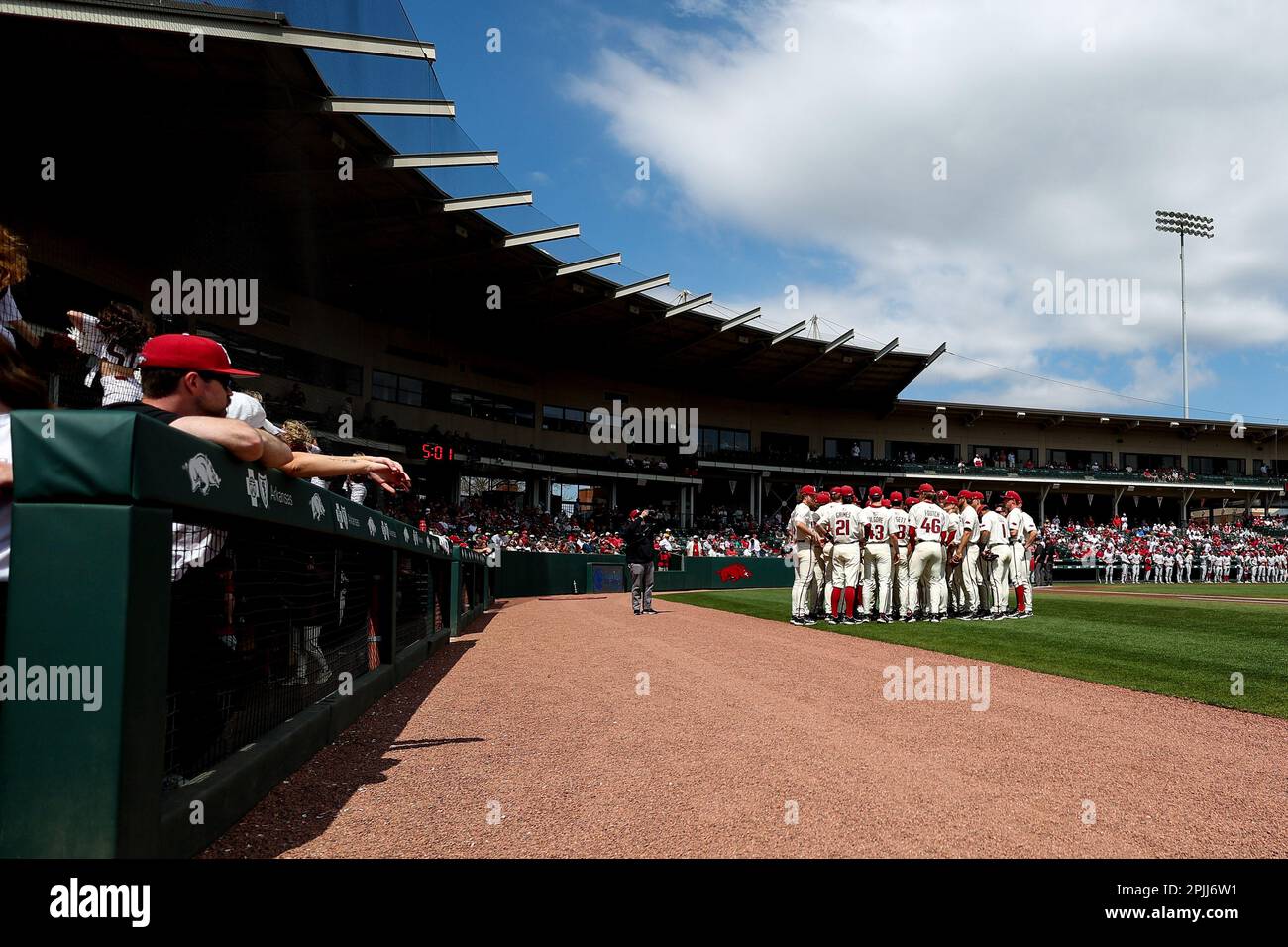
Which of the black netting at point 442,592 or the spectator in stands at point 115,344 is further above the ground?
the spectator in stands at point 115,344

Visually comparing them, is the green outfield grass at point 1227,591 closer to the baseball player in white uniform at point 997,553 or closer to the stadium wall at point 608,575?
the stadium wall at point 608,575

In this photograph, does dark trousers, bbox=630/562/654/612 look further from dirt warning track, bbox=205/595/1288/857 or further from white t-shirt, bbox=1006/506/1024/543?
dirt warning track, bbox=205/595/1288/857

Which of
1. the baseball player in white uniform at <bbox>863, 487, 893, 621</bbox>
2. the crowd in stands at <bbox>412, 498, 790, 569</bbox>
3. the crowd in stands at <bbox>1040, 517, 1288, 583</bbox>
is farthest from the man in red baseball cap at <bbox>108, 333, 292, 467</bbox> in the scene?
the crowd in stands at <bbox>1040, 517, 1288, 583</bbox>

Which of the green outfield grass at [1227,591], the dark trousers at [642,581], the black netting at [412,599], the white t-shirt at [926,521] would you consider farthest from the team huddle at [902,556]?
the green outfield grass at [1227,591]

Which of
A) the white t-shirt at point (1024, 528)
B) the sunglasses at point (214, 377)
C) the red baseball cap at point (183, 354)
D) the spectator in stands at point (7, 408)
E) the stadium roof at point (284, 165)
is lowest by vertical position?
the white t-shirt at point (1024, 528)

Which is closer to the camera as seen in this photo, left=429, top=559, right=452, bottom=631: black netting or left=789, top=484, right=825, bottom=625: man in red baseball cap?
left=429, top=559, right=452, bottom=631: black netting

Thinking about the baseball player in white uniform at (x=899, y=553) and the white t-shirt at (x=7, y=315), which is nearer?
the white t-shirt at (x=7, y=315)

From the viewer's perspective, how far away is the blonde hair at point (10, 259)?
2.31m

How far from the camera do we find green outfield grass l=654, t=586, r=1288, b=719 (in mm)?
6555

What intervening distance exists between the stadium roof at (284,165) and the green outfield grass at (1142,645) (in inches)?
547

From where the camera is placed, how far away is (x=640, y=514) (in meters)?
15.3

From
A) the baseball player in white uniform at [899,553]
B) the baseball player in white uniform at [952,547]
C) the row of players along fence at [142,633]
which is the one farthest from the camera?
the baseball player in white uniform at [952,547]

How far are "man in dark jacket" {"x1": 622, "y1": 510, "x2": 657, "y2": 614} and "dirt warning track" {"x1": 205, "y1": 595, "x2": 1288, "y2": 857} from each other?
7.72 meters
